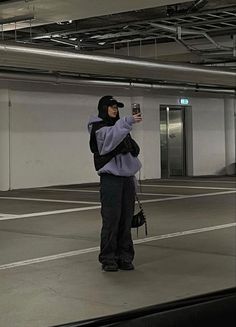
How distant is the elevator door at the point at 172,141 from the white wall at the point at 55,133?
1.84 ft

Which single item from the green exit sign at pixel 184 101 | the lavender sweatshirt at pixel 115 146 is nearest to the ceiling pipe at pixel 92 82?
the green exit sign at pixel 184 101

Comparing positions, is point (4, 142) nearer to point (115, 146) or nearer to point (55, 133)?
point (55, 133)

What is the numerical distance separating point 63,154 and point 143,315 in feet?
47.7

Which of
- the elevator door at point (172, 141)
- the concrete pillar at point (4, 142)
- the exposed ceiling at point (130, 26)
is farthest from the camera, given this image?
the elevator door at point (172, 141)

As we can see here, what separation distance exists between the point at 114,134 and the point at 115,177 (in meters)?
0.41

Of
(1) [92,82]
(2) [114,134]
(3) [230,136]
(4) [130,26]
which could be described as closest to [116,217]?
(2) [114,134]

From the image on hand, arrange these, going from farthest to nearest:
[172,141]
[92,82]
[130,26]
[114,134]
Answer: [172,141] → [92,82] → [130,26] → [114,134]

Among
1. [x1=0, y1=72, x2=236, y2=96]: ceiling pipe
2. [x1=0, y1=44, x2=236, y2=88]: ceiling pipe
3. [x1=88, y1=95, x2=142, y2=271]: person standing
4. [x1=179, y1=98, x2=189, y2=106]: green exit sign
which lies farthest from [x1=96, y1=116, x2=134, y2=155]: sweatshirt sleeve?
[x1=179, y1=98, x2=189, y2=106]: green exit sign

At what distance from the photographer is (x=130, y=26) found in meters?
11.4

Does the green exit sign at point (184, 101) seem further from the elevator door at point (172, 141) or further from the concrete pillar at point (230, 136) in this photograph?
the concrete pillar at point (230, 136)

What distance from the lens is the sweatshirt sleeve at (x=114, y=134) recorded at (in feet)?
17.0

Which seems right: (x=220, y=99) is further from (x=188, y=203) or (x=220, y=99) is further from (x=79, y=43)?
(x=188, y=203)

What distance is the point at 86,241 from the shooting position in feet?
22.8

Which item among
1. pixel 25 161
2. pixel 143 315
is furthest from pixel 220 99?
pixel 143 315
